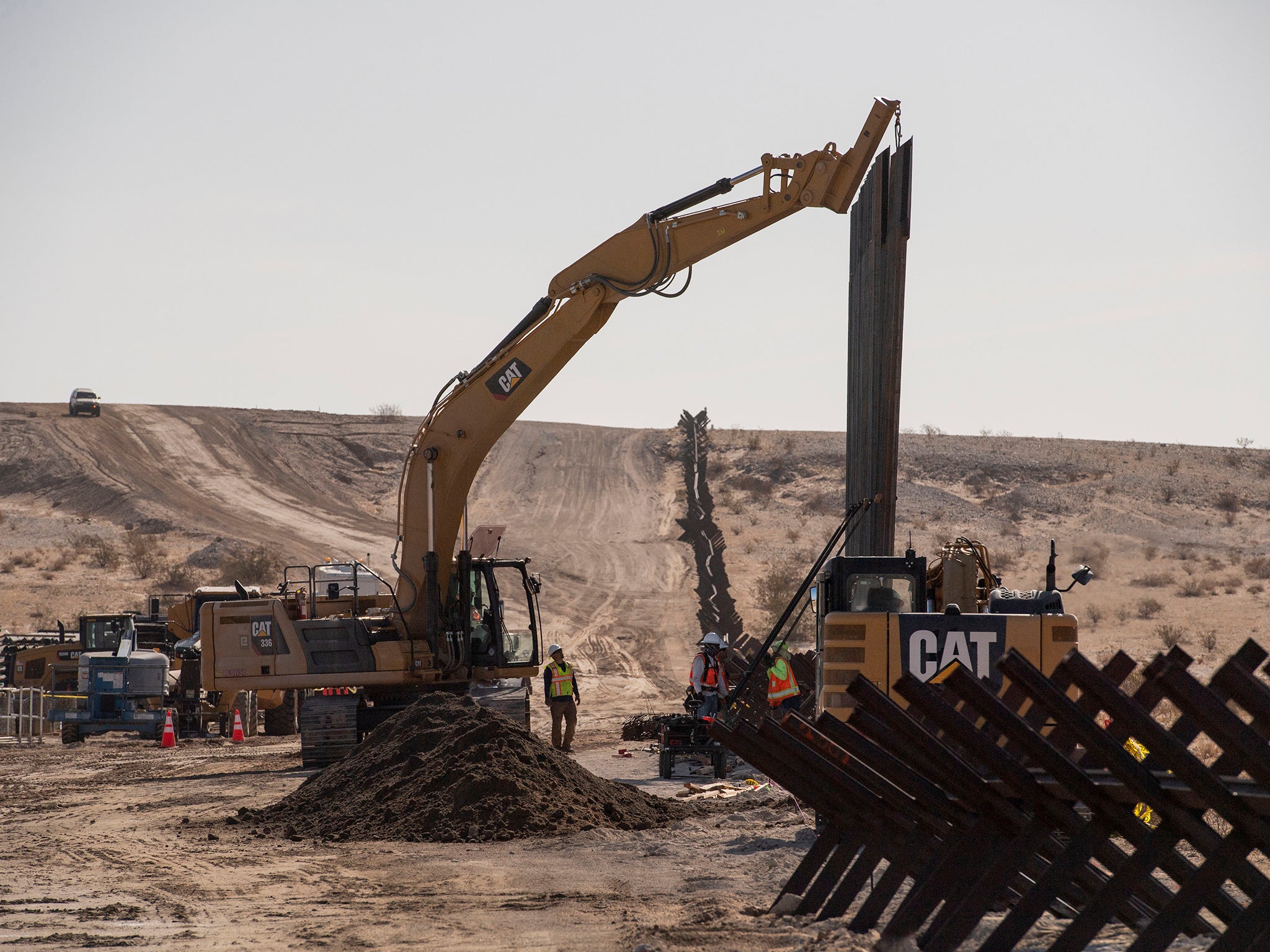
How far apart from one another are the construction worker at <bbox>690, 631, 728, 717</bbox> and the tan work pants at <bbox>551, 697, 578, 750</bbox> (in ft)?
8.24

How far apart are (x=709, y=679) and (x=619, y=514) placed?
3779 cm

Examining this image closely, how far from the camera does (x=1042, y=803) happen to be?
5.64 meters

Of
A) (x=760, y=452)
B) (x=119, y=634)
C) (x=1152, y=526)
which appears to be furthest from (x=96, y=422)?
(x=1152, y=526)

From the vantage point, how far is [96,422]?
214 feet

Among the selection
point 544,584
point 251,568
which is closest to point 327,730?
point 544,584

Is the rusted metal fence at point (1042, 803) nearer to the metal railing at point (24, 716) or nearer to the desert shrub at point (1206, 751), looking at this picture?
the desert shrub at point (1206, 751)

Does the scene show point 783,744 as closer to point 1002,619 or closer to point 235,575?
point 1002,619

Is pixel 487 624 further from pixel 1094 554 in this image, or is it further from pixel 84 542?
pixel 1094 554

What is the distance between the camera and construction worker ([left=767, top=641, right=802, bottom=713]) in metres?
16.1

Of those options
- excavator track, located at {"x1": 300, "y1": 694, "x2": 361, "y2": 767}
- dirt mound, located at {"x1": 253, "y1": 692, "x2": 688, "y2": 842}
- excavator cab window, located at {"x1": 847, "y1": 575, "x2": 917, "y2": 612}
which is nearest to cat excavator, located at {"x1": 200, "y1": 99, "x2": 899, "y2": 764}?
excavator track, located at {"x1": 300, "y1": 694, "x2": 361, "y2": 767}

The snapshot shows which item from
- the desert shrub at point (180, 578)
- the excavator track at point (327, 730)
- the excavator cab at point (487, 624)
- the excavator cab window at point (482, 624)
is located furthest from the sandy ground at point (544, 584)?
the excavator cab window at point (482, 624)

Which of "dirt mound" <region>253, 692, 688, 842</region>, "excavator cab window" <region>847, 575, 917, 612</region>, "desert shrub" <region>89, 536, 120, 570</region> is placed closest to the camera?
"excavator cab window" <region>847, 575, 917, 612</region>

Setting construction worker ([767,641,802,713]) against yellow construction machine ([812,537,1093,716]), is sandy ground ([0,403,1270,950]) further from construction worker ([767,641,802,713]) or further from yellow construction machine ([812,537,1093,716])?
construction worker ([767,641,802,713])

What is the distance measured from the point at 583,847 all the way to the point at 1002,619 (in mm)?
3847
